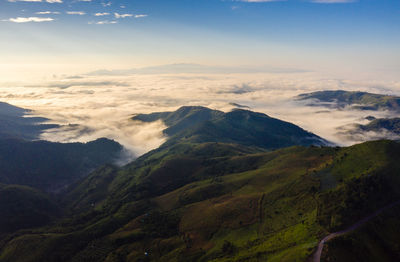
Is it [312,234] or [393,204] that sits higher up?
[393,204]

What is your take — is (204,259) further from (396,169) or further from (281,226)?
(396,169)

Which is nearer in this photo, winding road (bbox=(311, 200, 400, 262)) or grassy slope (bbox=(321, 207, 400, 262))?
winding road (bbox=(311, 200, 400, 262))

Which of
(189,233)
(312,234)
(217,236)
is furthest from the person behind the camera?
(189,233)

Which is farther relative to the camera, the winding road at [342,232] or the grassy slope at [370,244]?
the grassy slope at [370,244]

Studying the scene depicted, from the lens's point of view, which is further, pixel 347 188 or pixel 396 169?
pixel 396 169

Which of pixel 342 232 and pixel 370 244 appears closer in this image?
pixel 370 244

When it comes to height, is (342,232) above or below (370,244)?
above

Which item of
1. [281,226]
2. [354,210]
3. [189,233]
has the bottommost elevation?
[189,233]

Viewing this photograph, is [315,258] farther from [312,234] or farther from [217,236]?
[217,236]

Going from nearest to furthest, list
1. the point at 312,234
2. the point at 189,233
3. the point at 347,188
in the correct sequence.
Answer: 1. the point at 312,234
2. the point at 347,188
3. the point at 189,233

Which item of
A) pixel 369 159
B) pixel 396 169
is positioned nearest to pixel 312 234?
pixel 396 169
